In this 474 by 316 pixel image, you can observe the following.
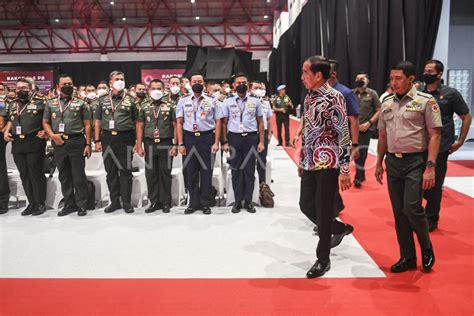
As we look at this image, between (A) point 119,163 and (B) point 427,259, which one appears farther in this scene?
(A) point 119,163

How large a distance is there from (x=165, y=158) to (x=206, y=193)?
1.96 ft

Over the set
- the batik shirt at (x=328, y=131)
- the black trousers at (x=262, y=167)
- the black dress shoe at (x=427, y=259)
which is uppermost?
the batik shirt at (x=328, y=131)

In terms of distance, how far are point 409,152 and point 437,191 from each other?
4.05ft

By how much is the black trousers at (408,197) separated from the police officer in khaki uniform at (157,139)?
8.20ft

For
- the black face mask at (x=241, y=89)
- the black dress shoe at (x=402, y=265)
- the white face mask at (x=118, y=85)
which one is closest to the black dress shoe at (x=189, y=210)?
the black face mask at (x=241, y=89)

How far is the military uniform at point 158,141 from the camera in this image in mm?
4824

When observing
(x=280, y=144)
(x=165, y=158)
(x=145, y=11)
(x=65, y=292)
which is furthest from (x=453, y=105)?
(x=145, y=11)

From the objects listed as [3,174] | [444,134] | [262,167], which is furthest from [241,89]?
[3,174]

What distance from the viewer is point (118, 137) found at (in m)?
4.80

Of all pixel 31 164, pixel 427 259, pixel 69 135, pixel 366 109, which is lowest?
pixel 427 259

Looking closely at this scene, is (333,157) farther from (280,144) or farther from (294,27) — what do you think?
(294,27)

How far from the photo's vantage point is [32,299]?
2756mm

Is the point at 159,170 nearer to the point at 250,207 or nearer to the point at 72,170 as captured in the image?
the point at 72,170

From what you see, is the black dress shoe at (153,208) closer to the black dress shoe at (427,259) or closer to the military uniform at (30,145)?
the military uniform at (30,145)
